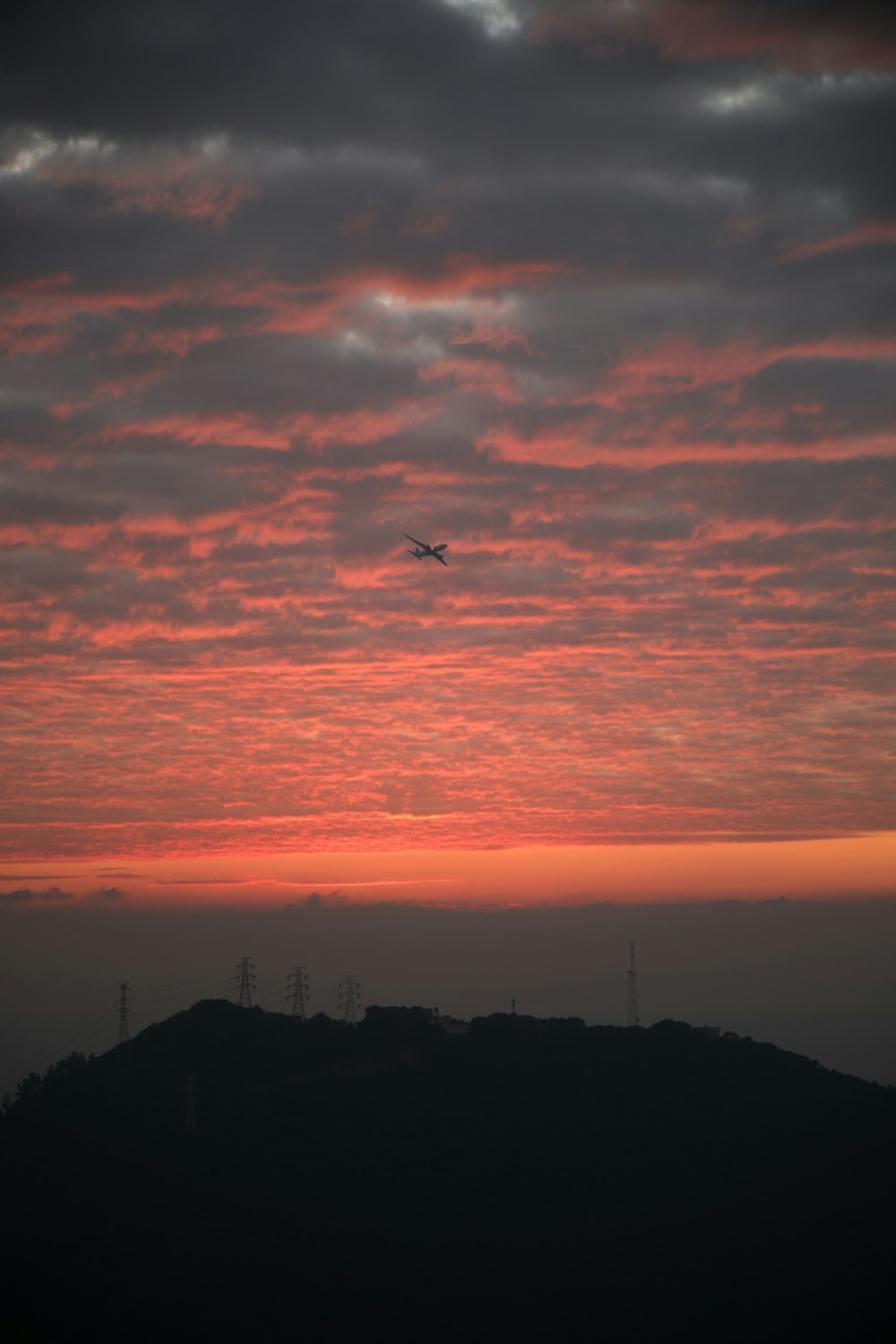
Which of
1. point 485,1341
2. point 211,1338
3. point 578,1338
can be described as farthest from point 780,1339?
point 211,1338

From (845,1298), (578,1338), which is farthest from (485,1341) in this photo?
(845,1298)

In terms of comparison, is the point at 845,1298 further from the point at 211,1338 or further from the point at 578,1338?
the point at 211,1338

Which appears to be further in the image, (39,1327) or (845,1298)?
(845,1298)

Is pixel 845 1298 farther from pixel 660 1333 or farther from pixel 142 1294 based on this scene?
pixel 142 1294

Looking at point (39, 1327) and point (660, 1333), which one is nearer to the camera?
point (39, 1327)

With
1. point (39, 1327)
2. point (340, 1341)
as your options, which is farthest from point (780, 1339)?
point (39, 1327)

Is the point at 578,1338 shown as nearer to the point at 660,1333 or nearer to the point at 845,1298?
the point at 660,1333
